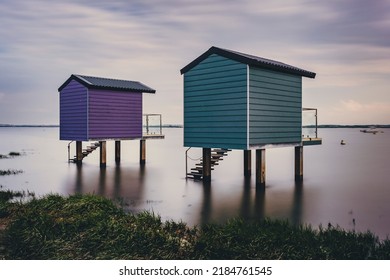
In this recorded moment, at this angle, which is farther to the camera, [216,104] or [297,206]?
[216,104]

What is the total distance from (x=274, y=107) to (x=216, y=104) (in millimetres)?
2658

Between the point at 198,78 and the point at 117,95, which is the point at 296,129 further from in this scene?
the point at 117,95

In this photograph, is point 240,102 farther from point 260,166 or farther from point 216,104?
point 260,166

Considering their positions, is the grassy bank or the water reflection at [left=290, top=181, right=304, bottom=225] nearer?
the grassy bank

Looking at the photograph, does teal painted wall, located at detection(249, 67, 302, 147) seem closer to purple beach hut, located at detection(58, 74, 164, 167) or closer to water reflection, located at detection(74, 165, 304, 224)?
water reflection, located at detection(74, 165, 304, 224)

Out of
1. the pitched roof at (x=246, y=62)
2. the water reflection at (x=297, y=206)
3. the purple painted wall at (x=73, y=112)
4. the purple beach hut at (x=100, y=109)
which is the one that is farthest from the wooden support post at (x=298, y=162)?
the purple painted wall at (x=73, y=112)

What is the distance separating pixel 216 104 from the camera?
18125 mm

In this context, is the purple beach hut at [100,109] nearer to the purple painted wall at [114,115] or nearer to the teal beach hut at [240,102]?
the purple painted wall at [114,115]

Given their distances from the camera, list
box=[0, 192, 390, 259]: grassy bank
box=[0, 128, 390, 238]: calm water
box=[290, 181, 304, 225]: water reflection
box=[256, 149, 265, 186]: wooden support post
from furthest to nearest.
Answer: box=[256, 149, 265, 186]: wooden support post, box=[0, 128, 390, 238]: calm water, box=[290, 181, 304, 225]: water reflection, box=[0, 192, 390, 259]: grassy bank

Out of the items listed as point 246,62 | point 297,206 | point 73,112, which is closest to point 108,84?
point 73,112

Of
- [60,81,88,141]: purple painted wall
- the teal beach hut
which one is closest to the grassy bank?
the teal beach hut

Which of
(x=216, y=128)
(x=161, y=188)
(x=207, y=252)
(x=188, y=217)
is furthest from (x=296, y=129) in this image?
(x=207, y=252)

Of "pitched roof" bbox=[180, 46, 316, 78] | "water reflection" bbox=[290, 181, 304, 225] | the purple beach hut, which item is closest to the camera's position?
"water reflection" bbox=[290, 181, 304, 225]

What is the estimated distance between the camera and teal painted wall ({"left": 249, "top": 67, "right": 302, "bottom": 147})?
17062 millimetres
